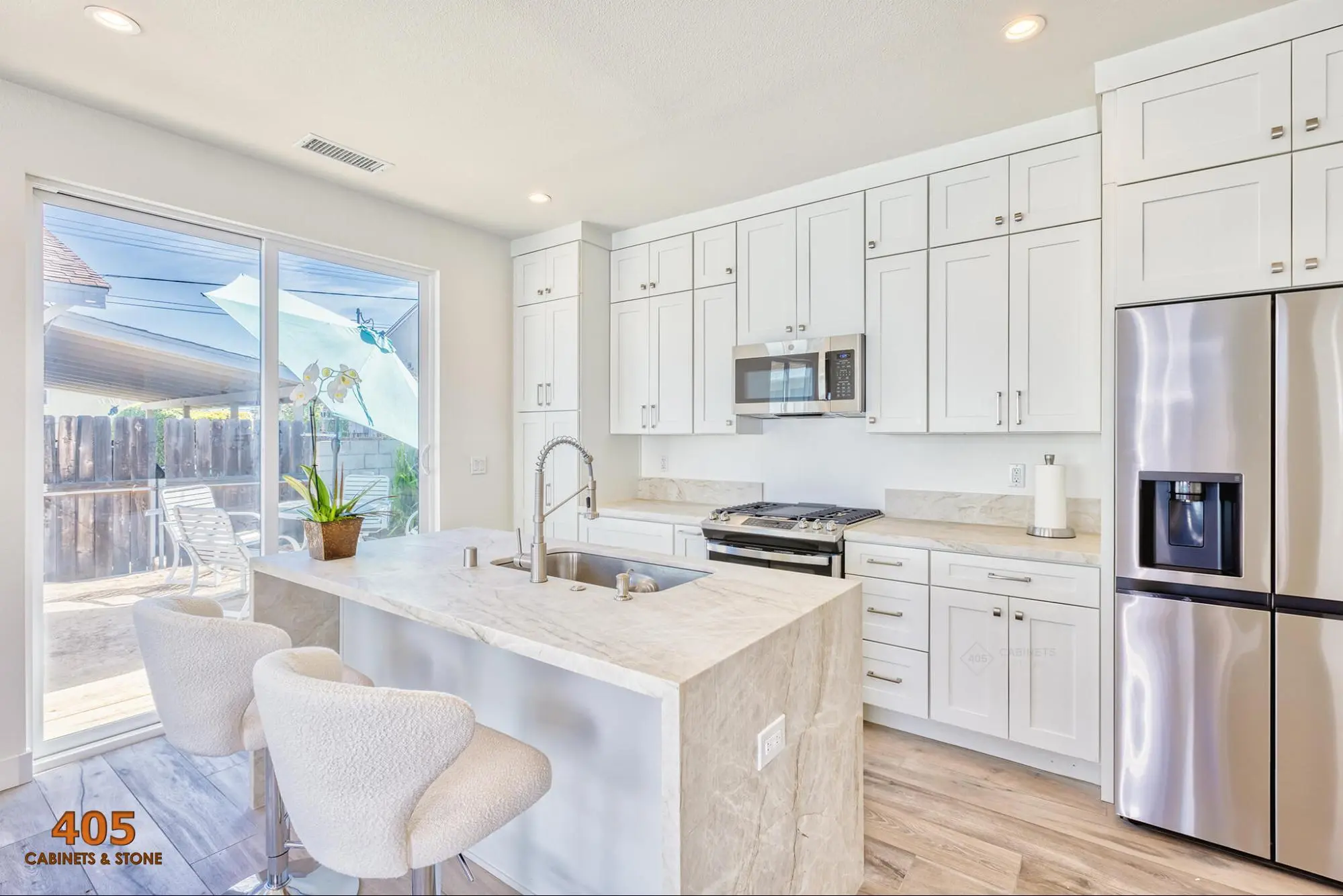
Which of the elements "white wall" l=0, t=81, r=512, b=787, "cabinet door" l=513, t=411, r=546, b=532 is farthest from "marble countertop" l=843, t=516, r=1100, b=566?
"white wall" l=0, t=81, r=512, b=787

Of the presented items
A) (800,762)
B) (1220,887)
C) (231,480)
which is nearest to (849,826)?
(800,762)

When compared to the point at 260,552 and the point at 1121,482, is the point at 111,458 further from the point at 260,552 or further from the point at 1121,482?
the point at 1121,482

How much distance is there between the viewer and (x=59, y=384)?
254 centimetres

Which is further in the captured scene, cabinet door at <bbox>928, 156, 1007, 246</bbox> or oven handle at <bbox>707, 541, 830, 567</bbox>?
oven handle at <bbox>707, 541, 830, 567</bbox>

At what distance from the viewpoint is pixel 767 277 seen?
11.1 ft

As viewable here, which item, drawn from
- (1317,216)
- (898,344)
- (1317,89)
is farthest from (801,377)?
(1317,89)

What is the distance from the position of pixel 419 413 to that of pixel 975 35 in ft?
10.8

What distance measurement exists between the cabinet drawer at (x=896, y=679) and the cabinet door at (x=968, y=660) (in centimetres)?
3

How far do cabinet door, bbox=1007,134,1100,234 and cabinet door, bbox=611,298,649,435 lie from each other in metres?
2.02

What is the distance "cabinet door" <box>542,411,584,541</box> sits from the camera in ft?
12.6

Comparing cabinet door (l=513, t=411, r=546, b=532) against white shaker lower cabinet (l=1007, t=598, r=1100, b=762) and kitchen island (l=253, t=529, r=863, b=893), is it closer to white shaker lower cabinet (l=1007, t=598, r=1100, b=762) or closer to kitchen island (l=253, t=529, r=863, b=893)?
kitchen island (l=253, t=529, r=863, b=893)

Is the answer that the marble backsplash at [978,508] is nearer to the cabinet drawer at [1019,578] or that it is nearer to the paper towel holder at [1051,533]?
the paper towel holder at [1051,533]

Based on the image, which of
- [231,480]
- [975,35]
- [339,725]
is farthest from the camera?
[231,480]

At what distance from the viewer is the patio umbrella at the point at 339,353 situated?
309 centimetres
